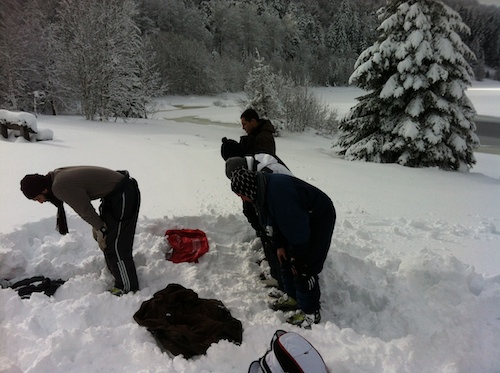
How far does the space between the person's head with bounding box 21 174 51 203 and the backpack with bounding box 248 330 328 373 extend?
74.9 inches

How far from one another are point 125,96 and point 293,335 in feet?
61.2

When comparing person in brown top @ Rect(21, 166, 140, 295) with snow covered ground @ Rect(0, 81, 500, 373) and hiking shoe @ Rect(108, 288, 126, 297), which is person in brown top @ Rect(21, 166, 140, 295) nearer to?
hiking shoe @ Rect(108, 288, 126, 297)

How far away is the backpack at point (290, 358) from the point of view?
186 cm

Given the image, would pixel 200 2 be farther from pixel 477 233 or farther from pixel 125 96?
pixel 477 233

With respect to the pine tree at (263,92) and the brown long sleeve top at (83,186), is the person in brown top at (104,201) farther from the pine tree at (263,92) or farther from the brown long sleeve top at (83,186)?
the pine tree at (263,92)

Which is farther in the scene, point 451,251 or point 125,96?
point 125,96

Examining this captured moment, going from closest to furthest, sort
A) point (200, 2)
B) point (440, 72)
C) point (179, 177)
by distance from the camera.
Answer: point (179, 177)
point (440, 72)
point (200, 2)

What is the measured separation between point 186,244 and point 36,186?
5.09 ft

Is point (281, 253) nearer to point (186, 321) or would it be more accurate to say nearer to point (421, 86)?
point (186, 321)

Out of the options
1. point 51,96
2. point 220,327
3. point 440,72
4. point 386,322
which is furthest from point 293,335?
point 51,96

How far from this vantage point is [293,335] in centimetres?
200

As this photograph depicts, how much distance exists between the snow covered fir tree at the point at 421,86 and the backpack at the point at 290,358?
8.13 meters

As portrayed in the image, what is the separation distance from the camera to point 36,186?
2.61m

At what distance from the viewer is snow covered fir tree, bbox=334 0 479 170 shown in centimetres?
894
